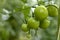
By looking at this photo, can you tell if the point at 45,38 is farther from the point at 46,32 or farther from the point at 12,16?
the point at 12,16

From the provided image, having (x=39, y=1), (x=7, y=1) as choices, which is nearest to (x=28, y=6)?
(x=39, y=1)

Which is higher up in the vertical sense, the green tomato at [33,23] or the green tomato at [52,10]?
the green tomato at [52,10]

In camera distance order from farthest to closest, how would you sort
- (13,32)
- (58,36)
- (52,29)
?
(52,29) → (13,32) → (58,36)

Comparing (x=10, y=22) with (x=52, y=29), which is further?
(x=52, y=29)

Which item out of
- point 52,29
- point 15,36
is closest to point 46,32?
point 52,29

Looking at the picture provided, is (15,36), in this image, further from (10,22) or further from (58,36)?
(58,36)

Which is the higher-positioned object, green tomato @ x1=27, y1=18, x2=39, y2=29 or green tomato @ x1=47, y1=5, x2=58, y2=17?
green tomato @ x1=47, y1=5, x2=58, y2=17

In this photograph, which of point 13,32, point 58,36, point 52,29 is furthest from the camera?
point 52,29

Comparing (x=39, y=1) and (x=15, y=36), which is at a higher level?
(x=39, y=1)

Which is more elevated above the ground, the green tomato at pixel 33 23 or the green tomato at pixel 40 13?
the green tomato at pixel 40 13

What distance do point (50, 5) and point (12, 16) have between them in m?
0.13

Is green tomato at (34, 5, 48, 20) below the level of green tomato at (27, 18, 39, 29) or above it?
above

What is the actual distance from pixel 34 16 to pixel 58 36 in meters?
0.09

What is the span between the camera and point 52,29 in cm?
71
